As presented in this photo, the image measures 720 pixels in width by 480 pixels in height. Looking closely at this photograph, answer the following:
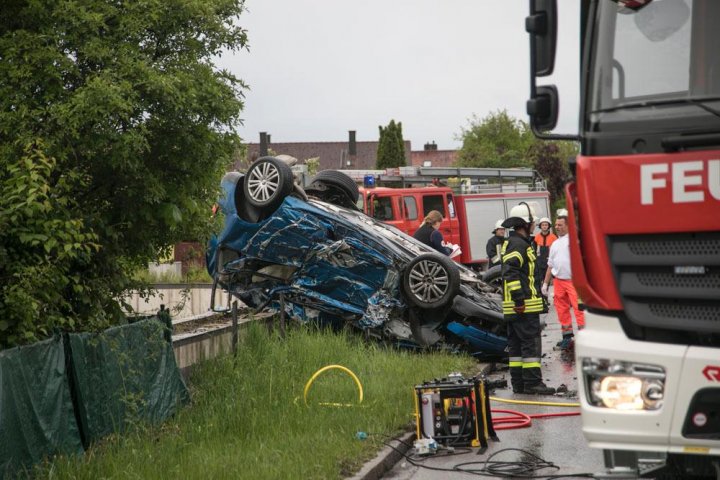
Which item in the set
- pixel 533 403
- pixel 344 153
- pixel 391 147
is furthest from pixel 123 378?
pixel 344 153

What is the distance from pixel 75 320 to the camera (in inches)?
344

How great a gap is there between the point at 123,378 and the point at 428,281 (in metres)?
5.55

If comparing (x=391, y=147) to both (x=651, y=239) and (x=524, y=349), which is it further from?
(x=651, y=239)

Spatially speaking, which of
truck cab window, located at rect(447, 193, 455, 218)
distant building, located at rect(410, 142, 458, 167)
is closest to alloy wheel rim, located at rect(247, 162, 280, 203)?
truck cab window, located at rect(447, 193, 455, 218)

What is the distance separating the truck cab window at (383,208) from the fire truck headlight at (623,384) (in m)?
21.7

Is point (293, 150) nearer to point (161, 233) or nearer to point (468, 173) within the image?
point (468, 173)

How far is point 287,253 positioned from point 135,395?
527 cm

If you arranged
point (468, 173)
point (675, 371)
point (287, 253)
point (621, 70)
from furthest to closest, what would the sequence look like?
point (468, 173) < point (287, 253) < point (621, 70) < point (675, 371)

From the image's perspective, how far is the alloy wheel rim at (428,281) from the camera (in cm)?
1375

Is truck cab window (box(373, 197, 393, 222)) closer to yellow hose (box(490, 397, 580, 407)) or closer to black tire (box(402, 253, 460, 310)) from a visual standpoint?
black tire (box(402, 253, 460, 310))

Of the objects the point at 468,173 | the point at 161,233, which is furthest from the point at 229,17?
the point at 468,173

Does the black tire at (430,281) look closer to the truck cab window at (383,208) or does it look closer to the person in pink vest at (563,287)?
the person in pink vest at (563,287)

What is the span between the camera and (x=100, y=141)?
29.0 feet

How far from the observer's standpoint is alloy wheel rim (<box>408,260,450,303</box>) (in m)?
13.8
